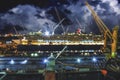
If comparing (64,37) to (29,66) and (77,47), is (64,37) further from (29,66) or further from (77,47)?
(29,66)

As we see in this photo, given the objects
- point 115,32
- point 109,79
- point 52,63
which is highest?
point 115,32

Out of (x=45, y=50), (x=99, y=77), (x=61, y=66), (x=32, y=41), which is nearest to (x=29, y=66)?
(x=61, y=66)

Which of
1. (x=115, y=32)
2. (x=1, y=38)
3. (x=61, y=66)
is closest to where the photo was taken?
(x=61, y=66)

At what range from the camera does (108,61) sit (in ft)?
118

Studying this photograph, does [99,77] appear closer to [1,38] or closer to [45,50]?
[45,50]

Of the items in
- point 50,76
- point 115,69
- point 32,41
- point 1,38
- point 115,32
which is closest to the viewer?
point 50,76

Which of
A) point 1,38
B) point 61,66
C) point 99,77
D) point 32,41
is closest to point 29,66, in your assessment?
point 61,66

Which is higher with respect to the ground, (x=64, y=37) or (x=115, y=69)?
(x=64, y=37)

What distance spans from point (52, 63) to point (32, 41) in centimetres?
7196

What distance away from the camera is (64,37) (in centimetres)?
10006

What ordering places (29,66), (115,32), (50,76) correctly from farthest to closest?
(115,32) < (29,66) < (50,76)

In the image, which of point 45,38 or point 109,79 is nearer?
point 109,79

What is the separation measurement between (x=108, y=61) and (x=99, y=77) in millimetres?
2911

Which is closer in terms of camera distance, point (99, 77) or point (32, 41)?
point (99, 77)
